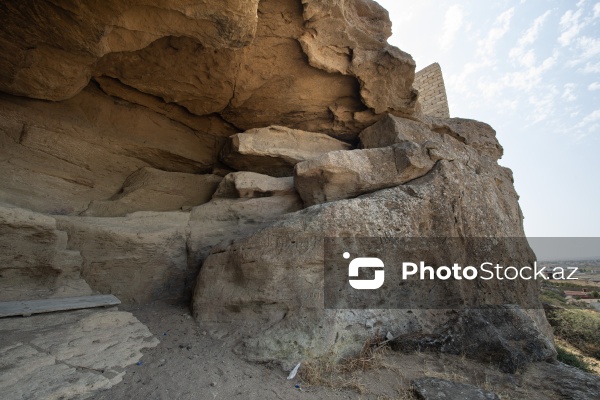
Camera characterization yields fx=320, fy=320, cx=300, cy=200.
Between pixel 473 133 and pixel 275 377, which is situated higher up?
pixel 473 133

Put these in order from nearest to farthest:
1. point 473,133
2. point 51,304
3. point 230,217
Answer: point 51,304 < point 230,217 < point 473,133

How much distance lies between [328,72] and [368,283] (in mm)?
4214

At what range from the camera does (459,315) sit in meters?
4.20

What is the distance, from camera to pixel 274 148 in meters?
Result: 6.73

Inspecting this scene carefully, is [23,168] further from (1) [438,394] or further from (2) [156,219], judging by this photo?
(1) [438,394]

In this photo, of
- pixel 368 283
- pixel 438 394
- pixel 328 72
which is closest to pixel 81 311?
pixel 368 283

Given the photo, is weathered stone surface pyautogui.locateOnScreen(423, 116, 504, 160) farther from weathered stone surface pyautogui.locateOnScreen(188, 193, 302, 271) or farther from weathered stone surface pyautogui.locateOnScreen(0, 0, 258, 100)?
weathered stone surface pyautogui.locateOnScreen(0, 0, 258, 100)

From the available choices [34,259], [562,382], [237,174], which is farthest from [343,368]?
[34,259]

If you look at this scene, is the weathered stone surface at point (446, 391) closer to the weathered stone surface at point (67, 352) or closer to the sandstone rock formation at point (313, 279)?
the sandstone rock formation at point (313, 279)

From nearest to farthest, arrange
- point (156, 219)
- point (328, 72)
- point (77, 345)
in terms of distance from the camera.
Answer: point (77, 345) → point (156, 219) → point (328, 72)

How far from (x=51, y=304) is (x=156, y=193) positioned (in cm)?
288

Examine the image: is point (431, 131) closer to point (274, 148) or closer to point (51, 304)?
point (274, 148)

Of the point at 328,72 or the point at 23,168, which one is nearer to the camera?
the point at 23,168

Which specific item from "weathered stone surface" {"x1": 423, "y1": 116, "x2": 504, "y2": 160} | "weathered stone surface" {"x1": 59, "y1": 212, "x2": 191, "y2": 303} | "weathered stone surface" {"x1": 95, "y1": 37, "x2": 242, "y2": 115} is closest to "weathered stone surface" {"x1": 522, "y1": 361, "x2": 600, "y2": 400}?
"weathered stone surface" {"x1": 59, "y1": 212, "x2": 191, "y2": 303}
